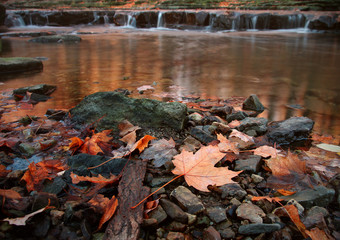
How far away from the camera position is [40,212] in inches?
39.6

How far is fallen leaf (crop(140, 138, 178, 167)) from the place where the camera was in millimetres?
1470

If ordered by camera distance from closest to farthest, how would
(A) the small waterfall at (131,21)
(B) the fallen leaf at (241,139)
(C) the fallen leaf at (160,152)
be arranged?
(C) the fallen leaf at (160,152) → (B) the fallen leaf at (241,139) → (A) the small waterfall at (131,21)

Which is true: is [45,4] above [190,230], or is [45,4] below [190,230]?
above

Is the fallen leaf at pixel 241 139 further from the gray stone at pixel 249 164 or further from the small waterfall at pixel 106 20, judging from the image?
the small waterfall at pixel 106 20

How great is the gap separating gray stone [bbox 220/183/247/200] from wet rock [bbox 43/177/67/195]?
806 millimetres

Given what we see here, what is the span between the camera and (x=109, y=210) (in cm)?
107

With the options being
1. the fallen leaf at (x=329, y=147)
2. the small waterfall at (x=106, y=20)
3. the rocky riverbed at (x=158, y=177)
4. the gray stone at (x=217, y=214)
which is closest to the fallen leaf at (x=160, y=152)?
the rocky riverbed at (x=158, y=177)

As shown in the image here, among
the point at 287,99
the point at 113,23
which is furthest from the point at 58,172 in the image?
the point at 113,23

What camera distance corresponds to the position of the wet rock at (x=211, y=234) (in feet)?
3.34

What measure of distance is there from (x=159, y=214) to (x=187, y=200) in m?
0.15

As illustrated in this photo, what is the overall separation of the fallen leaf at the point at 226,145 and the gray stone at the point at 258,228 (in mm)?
593

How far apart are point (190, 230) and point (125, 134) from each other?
0.94m

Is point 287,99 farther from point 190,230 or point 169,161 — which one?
point 190,230

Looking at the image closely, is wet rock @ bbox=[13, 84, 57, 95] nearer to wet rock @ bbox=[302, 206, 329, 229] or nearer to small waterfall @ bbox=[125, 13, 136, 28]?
wet rock @ bbox=[302, 206, 329, 229]
